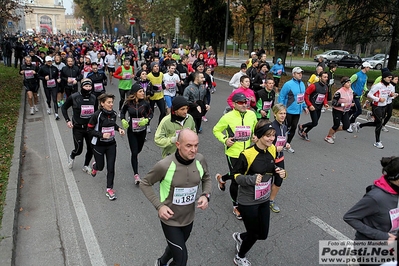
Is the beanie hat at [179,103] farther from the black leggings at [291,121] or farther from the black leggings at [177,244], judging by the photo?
the black leggings at [291,121]

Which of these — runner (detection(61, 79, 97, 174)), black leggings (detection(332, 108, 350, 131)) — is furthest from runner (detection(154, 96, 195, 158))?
black leggings (detection(332, 108, 350, 131))

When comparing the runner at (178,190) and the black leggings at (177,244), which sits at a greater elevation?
the runner at (178,190)

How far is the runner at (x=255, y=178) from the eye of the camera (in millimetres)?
3578

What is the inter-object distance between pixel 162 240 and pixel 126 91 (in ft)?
24.6

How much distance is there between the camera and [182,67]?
12594 millimetres

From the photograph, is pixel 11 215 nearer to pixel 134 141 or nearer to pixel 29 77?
pixel 134 141

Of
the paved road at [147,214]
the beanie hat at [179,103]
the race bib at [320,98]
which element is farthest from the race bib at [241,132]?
the race bib at [320,98]

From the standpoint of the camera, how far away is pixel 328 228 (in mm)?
4789

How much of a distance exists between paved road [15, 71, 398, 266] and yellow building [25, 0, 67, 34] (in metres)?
130

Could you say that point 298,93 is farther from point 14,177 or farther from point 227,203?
point 14,177

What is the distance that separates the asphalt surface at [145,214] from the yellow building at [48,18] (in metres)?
130


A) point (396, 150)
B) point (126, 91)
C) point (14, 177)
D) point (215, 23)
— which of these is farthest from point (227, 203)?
point (215, 23)

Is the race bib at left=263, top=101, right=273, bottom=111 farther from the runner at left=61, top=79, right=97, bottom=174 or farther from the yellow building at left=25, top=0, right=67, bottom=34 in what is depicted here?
the yellow building at left=25, top=0, right=67, bottom=34

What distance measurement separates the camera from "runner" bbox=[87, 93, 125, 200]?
18.0 feet
